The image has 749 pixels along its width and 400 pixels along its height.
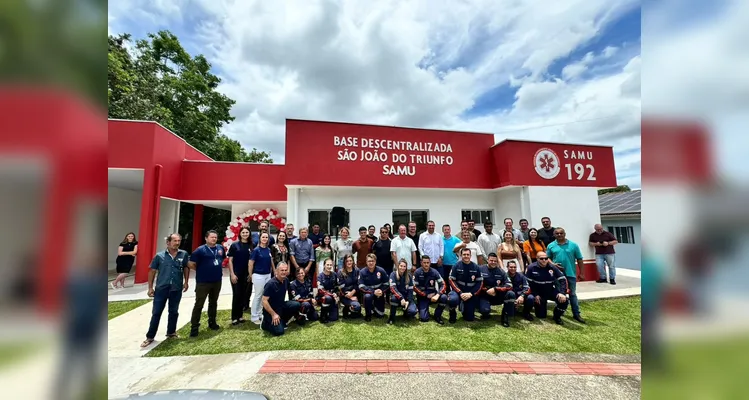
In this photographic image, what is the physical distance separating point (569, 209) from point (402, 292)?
6558 millimetres

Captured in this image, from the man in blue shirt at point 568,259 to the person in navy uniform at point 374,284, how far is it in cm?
330

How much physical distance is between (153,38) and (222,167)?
1435cm

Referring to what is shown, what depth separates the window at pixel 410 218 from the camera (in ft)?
30.5

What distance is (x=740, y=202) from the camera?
23.7 inches

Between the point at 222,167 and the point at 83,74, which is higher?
the point at 222,167

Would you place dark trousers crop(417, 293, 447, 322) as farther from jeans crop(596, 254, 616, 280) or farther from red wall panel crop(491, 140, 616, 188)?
jeans crop(596, 254, 616, 280)

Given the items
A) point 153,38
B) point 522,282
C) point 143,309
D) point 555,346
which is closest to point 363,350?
point 555,346

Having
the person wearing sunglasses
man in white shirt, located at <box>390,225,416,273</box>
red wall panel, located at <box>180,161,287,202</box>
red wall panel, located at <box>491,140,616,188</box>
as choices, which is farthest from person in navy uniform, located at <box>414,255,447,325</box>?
red wall panel, located at <box>180,161,287,202</box>

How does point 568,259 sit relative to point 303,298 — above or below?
above

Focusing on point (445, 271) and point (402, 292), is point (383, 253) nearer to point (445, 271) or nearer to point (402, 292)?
point (402, 292)

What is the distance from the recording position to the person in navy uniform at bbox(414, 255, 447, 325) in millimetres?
5523

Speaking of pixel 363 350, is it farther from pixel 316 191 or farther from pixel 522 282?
pixel 316 191

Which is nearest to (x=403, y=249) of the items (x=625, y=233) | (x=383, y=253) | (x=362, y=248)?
(x=383, y=253)

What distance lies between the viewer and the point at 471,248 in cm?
642
